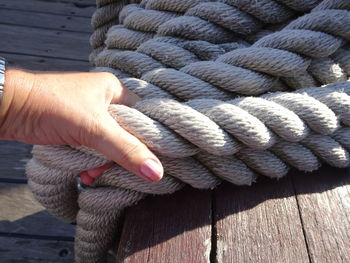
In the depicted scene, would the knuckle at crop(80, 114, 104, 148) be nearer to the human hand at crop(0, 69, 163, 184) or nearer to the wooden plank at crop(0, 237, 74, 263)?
the human hand at crop(0, 69, 163, 184)

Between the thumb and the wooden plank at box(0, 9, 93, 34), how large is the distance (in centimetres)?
184

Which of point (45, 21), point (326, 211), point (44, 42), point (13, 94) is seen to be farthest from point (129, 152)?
point (45, 21)

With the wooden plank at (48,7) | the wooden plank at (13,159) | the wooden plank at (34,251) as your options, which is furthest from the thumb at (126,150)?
the wooden plank at (48,7)

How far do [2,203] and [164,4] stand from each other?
2.85 feet

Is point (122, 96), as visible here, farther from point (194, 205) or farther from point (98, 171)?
point (194, 205)

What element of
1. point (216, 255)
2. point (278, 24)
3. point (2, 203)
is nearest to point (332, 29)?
point (278, 24)

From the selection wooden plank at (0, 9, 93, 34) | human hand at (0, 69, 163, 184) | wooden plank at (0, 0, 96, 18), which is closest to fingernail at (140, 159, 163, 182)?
human hand at (0, 69, 163, 184)

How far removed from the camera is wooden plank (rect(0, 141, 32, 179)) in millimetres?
1586

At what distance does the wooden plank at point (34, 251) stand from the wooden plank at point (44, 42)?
1.17 m

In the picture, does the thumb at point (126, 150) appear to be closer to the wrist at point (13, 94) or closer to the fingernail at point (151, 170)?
the fingernail at point (151, 170)

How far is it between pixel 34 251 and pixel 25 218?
0.42ft

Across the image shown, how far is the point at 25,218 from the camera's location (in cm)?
144

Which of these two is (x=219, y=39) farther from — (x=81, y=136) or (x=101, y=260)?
(x=101, y=260)

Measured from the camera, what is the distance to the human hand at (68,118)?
795 mm
